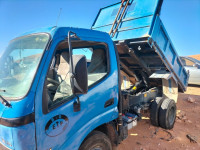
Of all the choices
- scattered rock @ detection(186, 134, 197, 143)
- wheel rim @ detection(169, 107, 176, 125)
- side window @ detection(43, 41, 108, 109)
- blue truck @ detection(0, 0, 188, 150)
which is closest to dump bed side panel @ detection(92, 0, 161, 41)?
blue truck @ detection(0, 0, 188, 150)

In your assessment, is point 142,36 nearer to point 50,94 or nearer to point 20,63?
point 50,94

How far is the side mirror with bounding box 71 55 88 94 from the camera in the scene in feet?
5.37

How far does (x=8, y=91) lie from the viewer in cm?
172

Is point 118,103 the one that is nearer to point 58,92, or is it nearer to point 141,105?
point 58,92

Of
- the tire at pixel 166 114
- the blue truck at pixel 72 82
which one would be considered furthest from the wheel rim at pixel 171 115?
the blue truck at pixel 72 82

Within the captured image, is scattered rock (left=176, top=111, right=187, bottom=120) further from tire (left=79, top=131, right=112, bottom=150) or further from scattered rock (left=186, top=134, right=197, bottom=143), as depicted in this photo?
tire (left=79, top=131, right=112, bottom=150)

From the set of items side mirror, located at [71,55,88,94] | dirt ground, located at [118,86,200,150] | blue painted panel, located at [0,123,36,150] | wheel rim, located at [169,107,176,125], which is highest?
side mirror, located at [71,55,88,94]

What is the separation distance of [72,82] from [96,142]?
117cm

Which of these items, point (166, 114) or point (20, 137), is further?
point (166, 114)

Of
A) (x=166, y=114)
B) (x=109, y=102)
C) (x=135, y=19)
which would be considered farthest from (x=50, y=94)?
(x=166, y=114)

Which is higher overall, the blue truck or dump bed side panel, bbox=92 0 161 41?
dump bed side panel, bbox=92 0 161 41

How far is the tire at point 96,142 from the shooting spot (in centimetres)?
213

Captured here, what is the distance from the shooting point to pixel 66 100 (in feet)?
6.13

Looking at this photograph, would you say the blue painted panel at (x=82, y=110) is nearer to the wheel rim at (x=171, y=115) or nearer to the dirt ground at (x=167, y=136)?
the dirt ground at (x=167, y=136)
